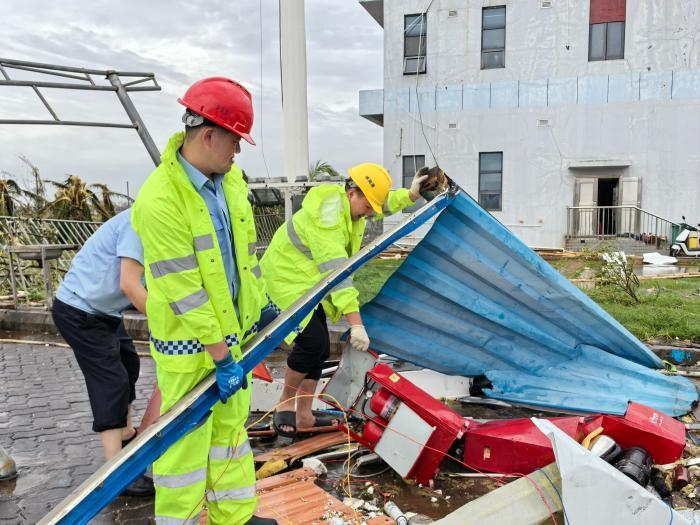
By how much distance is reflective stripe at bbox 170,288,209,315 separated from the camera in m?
2.20

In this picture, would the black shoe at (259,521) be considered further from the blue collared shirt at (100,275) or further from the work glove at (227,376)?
the blue collared shirt at (100,275)

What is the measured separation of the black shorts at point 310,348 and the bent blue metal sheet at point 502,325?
0.42 m

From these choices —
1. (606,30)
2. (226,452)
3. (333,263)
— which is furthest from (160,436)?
(606,30)

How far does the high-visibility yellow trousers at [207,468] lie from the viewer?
237 centimetres

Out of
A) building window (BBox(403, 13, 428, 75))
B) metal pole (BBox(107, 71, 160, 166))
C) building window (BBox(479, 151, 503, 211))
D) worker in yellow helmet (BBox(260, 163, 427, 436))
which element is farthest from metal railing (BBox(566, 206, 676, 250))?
worker in yellow helmet (BBox(260, 163, 427, 436))

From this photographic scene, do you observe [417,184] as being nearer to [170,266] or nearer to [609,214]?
[170,266]

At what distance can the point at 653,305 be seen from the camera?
297 inches

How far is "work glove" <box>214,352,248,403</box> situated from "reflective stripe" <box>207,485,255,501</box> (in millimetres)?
511

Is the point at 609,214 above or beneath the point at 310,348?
above

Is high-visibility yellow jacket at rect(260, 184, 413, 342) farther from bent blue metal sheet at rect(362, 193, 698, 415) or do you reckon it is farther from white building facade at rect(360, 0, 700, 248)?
white building facade at rect(360, 0, 700, 248)

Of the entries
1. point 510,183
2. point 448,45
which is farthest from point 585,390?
point 448,45

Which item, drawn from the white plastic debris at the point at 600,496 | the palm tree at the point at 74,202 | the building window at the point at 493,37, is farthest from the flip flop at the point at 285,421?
the building window at the point at 493,37

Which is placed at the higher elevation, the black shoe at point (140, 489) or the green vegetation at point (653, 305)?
the green vegetation at point (653, 305)

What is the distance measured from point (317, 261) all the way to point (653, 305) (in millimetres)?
5703
